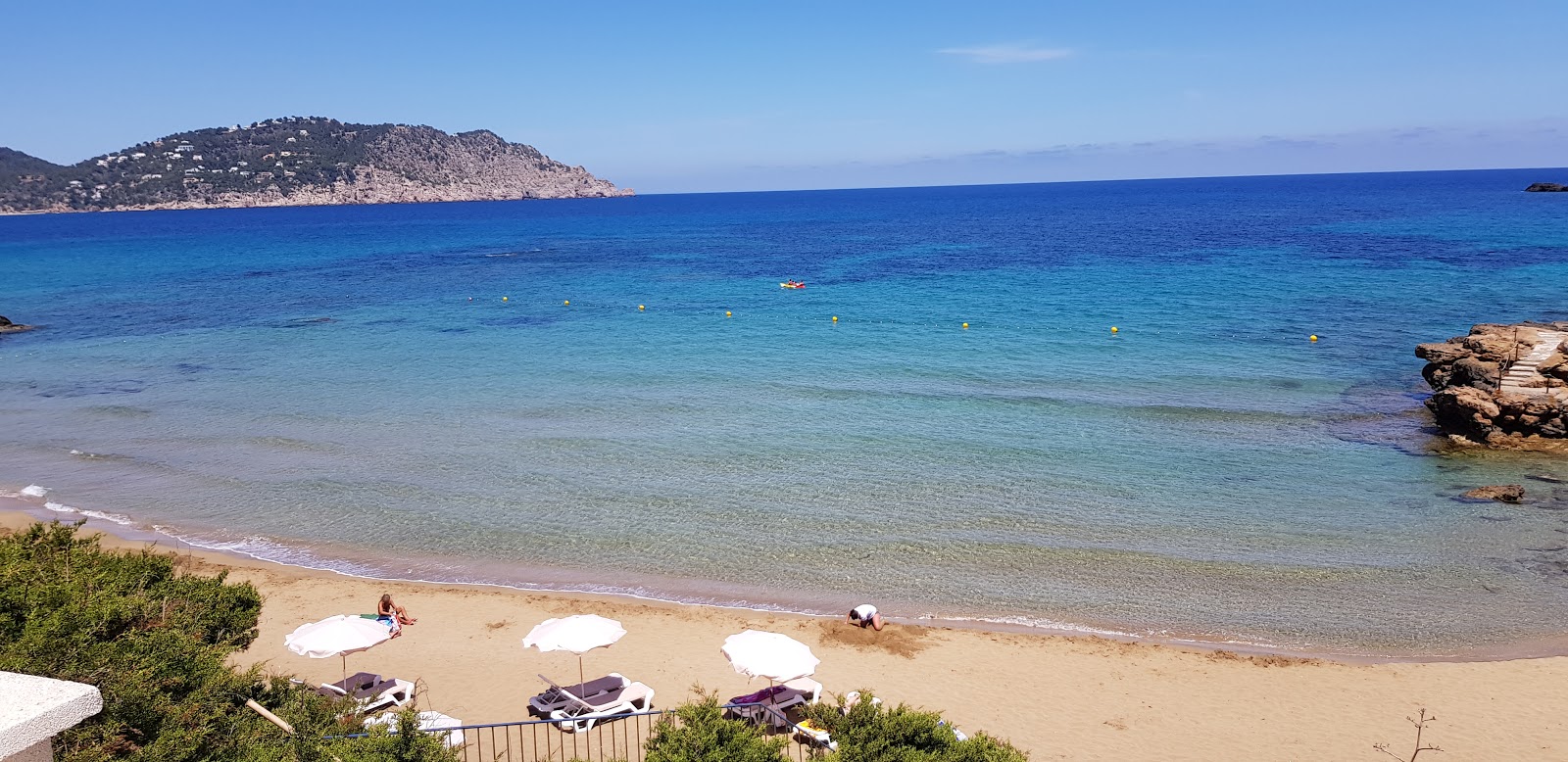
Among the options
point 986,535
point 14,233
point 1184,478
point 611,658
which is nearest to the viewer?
point 611,658

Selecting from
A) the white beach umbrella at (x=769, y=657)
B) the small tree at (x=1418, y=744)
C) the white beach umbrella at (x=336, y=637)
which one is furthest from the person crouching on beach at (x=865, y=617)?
the white beach umbrella at (x=336, y=637)

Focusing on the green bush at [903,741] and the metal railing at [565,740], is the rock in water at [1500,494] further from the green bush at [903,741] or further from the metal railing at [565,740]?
the green bush at [903,741]

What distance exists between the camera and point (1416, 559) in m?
17.7

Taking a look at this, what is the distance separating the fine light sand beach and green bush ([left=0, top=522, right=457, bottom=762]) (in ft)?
10.2

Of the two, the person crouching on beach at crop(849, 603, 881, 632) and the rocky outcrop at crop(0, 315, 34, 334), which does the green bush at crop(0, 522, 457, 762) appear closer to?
the person crouching on beach at crop(849, 603, 881, 632)

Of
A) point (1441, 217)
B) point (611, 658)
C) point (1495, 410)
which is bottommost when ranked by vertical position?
point (611, 658)

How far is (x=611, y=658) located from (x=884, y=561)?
559 cm

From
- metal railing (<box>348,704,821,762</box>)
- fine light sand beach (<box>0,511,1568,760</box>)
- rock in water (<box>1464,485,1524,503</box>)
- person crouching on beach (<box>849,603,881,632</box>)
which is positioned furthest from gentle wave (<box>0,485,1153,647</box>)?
rock in water (<box>1464,485,1524,503</box>)

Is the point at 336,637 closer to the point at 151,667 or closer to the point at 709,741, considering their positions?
the point at 151,667

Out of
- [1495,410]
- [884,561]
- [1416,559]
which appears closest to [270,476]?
[884,561]

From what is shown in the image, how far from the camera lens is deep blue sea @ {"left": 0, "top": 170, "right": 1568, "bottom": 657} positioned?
17328 mm

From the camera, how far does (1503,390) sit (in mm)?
24750

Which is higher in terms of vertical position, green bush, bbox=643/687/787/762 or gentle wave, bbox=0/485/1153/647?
green bush, bbox=643/687/787/762

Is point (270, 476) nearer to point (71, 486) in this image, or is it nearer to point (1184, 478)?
point (71, 486)
